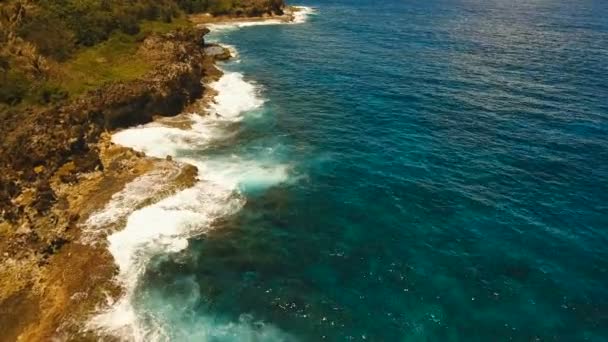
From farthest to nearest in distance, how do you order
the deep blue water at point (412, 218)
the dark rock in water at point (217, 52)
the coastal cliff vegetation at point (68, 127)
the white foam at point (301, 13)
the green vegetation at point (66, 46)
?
the white foam at point (301, 13) < the dark rock in water at point (217, 52) < the green vegetation at point (66, 46) < the coastal cliff vegetation at point (68, 127) < the deep blue water at point (412, 218)

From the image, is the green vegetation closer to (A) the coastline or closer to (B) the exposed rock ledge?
(B) the exposed rock ledge

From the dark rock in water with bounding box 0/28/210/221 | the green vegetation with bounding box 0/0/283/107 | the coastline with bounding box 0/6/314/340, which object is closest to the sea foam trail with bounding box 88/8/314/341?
the coastline with bounding box 0/6/314/340

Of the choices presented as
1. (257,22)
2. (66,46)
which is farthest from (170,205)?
(257,22)

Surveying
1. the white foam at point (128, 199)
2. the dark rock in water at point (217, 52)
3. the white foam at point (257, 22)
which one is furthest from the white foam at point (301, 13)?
the white foam at point (128, 199)

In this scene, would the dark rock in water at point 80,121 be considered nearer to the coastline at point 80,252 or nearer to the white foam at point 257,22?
the coastline at point 80,252

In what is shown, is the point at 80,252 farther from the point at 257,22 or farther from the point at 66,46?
the point at 257,22

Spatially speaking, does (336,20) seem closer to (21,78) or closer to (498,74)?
(498,74)
